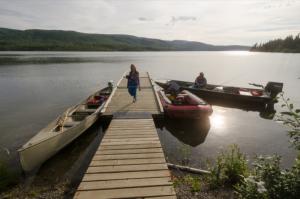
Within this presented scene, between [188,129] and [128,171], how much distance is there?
6.91 metres

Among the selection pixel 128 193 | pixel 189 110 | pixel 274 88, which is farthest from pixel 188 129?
pixel 274 88

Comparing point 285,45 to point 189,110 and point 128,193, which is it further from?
point 128,193

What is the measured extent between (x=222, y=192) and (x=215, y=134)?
586cm

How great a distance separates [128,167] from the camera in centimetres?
495

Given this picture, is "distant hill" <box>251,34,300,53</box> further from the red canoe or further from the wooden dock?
the wooden dock

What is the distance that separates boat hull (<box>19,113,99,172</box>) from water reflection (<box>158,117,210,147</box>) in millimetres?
4874

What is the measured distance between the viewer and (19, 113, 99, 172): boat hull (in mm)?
6141

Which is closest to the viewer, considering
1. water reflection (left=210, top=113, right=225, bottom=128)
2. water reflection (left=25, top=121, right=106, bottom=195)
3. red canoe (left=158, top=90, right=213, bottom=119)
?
water reflection (left=25, top=121, right=106, bottom=195)

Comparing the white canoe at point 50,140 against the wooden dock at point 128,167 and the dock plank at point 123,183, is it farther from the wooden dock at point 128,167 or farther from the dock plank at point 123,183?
the dock plank at point 123,183

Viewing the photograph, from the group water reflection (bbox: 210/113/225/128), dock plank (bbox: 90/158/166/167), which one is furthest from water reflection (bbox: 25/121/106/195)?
water reflection (bbox: 210/113/225/128)

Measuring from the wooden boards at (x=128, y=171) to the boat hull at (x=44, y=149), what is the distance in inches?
74.3

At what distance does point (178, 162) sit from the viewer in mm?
7387

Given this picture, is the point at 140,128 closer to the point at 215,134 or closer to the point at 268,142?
the point at 215,134

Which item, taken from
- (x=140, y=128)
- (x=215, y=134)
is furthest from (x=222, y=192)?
(x=215, y=134)
